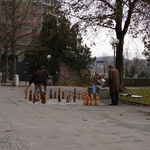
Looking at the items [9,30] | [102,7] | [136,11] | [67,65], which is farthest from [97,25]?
[67,65]

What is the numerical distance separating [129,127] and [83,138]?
2500 mm

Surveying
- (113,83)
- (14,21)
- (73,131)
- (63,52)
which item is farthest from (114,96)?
(63,52)

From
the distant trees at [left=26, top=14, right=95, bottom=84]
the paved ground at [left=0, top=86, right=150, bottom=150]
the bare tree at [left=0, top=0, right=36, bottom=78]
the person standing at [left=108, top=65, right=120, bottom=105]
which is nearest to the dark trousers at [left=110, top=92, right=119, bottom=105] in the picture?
the person standing at [left=108, top=65, right=120, bottom=105]

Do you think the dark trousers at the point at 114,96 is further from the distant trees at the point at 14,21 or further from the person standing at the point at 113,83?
the distant trees at the point at 14,21

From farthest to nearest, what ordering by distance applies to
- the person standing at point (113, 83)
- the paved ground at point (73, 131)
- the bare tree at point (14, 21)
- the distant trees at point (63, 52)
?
the distant trees at point (63, 52)
the bare tree at point (14, 21)
the person standing at point (113, 83)
the paved ground at point (73, 131)

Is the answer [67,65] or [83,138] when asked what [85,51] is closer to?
[67,65]

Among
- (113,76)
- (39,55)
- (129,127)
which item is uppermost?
(39,55)

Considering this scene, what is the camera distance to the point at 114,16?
21984 millimetres

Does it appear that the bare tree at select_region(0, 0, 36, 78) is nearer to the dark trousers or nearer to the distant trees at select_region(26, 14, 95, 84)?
the distant trees at select_region(26, 14, 95, 84)

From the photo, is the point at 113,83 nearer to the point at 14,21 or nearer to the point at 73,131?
the point at 73,131

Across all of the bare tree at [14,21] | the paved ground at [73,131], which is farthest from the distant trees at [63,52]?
the paved ground at [73,131]

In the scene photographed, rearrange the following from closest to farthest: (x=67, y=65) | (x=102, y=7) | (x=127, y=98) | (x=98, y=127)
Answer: (x=98, y=127), (x=127, y=98), (x=102, y=7), (x=67, y=65)

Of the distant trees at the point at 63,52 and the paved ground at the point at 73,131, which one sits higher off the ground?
the distant trees at the point at 63,52

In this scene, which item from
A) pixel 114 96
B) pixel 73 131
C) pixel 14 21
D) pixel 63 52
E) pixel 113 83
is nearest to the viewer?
pixel 73 131
